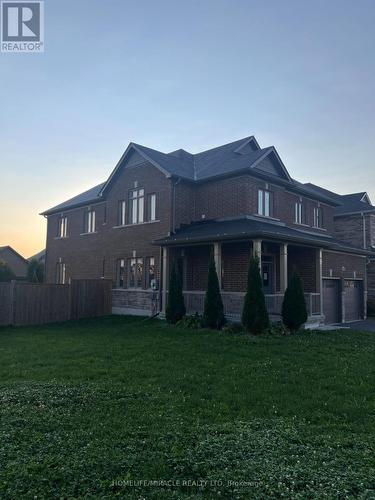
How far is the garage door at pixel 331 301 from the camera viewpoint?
18.3 metres

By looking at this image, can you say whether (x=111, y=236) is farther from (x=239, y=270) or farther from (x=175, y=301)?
(x=239, y=270)

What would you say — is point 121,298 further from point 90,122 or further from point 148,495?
point 148,495

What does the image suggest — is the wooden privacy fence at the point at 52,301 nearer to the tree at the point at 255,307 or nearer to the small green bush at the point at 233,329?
the small green bush at the point at 233,329

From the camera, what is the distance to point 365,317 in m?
20.9

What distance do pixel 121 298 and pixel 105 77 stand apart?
11.6 meters

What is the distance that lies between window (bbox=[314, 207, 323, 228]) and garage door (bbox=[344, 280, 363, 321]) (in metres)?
4.15

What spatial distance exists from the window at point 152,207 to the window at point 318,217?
1017 cm

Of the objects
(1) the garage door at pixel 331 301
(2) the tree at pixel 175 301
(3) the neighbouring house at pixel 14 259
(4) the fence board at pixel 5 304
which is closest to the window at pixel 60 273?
(4) the fence board at pixel 5 304

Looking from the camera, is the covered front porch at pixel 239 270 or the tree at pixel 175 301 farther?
the tree at pixel 175 301

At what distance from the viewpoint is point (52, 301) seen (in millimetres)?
17250

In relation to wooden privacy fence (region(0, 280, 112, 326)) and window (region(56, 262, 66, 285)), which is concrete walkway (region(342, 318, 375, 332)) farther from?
window (region(56, 262, 66, 285))

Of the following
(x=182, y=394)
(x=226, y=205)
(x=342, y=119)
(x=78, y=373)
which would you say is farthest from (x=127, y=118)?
(x=182, y=394)

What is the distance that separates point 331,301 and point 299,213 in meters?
5.36

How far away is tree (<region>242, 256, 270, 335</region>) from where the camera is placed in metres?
12.8
